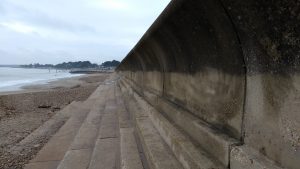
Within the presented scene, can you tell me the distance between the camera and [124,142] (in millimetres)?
4969

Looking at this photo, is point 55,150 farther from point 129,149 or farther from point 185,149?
point 185,149

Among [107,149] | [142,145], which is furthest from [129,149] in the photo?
[107,149]

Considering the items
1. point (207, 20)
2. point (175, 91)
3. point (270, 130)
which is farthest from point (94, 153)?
point (270, 130)

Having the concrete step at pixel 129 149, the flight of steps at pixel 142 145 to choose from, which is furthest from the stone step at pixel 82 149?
the concrete step at pixel 129 149

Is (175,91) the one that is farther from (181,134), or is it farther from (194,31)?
(194,31)

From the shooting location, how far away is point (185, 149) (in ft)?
9.22

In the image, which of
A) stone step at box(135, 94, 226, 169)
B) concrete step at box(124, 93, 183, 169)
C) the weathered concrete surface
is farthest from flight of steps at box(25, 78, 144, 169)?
the weathered concrete surface

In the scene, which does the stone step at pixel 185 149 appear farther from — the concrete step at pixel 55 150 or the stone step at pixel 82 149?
the concrete step at pixel 55 150

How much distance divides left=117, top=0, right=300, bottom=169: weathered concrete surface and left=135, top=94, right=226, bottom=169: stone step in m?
0.09

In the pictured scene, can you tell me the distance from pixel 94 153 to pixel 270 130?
3.68 metres

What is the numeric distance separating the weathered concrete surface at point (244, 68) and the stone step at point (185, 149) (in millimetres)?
86

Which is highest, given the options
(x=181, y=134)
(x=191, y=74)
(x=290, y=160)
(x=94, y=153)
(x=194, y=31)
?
(x=194, y=31)

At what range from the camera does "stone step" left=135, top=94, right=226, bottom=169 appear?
2.38 metres

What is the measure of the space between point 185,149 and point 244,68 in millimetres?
1047
